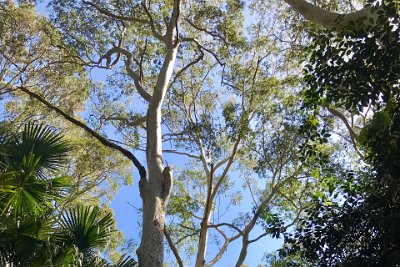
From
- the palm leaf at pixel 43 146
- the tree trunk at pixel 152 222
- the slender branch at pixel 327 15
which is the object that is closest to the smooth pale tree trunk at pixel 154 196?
the tree trunk at pixel 152 222

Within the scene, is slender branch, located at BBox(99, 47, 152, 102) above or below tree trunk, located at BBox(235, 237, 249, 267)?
above

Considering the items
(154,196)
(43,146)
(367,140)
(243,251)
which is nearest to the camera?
(367,140)

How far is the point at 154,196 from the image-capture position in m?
6.56

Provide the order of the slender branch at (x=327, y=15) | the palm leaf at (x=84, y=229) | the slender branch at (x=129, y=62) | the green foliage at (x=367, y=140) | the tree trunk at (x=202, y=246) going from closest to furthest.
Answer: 1. the green foliage at (x=367, y=140)
2. the slender branch at (x=327, y=15)
3. the palm leaf at (x=84, y=229)
4. the slender branch at (x=129, y=62)
5. the tree trunk at (x=202, y=246)

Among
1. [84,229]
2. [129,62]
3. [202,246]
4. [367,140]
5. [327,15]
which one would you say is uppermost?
[129,62]

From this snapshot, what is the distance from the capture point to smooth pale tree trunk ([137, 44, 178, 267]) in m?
6.07

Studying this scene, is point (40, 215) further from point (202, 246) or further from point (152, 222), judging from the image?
point (202, 246)

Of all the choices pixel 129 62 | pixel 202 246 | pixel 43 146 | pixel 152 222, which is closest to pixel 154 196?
pixel 152 222

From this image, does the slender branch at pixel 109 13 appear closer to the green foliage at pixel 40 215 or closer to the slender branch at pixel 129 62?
the slender branch at pixel 129 62

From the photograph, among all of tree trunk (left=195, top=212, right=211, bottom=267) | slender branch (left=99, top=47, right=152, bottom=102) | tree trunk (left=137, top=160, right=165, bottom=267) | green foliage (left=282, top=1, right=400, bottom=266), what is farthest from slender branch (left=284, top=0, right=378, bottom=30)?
tree trunk (left=195, top=212, right=211, bottom=267)

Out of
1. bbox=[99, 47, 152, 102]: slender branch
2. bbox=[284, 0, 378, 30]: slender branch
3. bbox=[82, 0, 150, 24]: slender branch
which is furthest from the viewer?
bbox=[82, 0, 150, 24]: slender branch

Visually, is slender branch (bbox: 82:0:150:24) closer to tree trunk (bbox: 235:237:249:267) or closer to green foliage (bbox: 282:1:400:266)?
tree trunk (bbox: 235:237:249:267)

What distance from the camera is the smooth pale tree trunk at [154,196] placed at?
6074mm

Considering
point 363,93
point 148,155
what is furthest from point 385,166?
point 148,155
